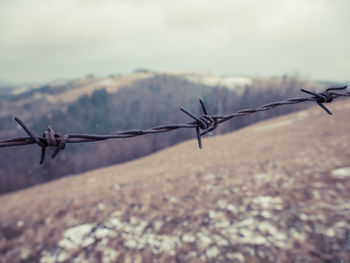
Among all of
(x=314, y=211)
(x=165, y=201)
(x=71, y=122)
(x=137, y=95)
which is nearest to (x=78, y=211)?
(x=165, y=201)

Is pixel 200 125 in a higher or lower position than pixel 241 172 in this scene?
higher

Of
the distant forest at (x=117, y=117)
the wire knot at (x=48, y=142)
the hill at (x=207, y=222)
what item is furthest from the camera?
the distant forest at (x=117, y=117)

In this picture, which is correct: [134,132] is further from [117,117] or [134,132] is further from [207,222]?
[117,117]

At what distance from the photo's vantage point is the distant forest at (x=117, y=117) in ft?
143

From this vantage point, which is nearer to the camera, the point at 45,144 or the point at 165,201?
the point at 45,144

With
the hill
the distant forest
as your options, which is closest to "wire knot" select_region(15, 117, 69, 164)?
the hill

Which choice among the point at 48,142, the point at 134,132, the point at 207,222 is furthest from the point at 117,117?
the point at 48,142

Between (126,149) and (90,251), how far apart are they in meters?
50.2

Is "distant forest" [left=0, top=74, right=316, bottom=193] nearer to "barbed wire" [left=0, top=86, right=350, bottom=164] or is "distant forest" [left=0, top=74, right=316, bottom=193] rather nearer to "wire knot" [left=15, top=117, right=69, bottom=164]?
"barbed wire" [left=0, top=86, right=350, bottom=164]

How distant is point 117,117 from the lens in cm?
10075

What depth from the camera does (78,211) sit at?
6988 mm

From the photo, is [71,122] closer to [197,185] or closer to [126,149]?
[126,149]

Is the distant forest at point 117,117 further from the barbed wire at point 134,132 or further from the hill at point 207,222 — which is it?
the barbed wire at point 134,132

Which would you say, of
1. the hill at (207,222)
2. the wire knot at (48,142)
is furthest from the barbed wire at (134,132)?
the hill at (207,222)
